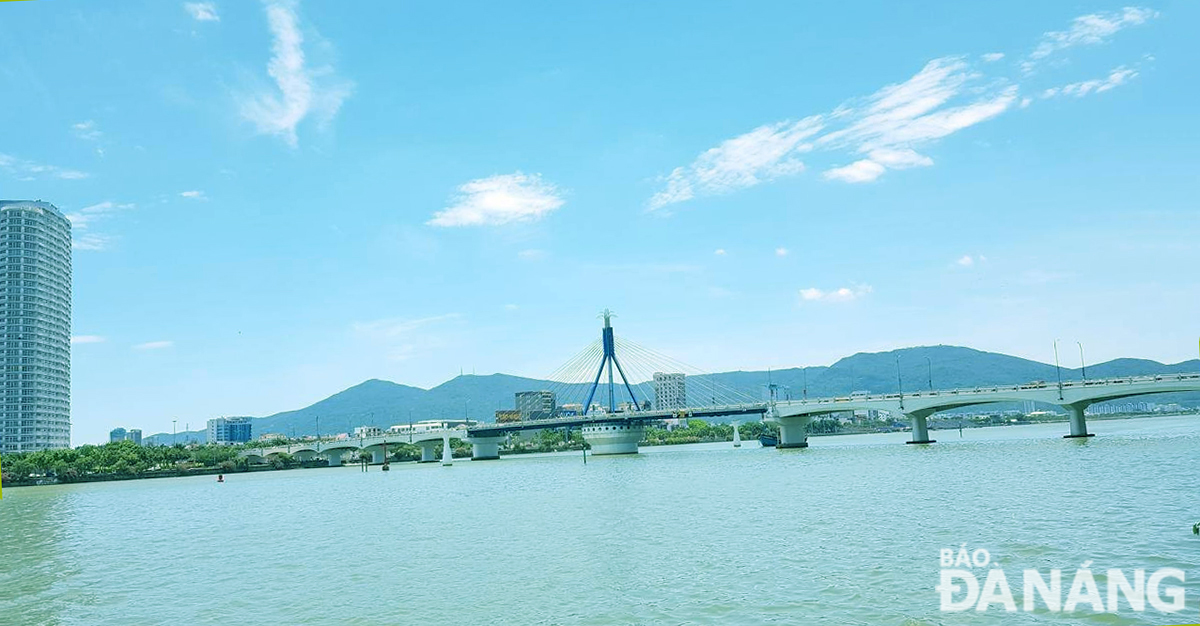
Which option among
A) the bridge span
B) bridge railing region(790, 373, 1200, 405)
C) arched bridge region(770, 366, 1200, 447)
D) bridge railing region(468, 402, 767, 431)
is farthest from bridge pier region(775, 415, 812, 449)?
bridge railing region(790, 373, 1200, 405)

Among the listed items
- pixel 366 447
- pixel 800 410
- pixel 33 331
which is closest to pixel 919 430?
pixel 800 410

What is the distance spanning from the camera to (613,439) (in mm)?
153875

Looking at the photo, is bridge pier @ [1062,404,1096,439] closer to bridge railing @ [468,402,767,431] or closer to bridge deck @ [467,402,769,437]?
bridge deck @ [467,402,769,437]

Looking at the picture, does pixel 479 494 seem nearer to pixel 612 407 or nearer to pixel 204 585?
pixel 204 585

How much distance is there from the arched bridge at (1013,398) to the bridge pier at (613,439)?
34.8 m

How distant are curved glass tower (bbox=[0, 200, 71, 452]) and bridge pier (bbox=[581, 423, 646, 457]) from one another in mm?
119537

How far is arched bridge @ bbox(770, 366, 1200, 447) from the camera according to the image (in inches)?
3410

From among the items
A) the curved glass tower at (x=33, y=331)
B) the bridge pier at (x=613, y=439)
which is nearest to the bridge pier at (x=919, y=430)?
the bridge pier at (x=613, y=439)

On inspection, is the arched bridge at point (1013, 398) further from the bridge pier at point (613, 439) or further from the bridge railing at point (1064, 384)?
the bridge pier at point (613, 439)

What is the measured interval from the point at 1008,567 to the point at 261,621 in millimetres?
19436

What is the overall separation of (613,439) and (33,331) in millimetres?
128514

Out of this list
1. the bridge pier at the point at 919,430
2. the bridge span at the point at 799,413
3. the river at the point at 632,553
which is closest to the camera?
the river at the point at 632,553

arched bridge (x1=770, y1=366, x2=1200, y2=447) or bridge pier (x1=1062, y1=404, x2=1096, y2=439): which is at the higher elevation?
arched bridge (x1=770, y1=366, x2=1200, y2=447)

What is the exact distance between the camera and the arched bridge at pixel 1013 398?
8662 centimetres
